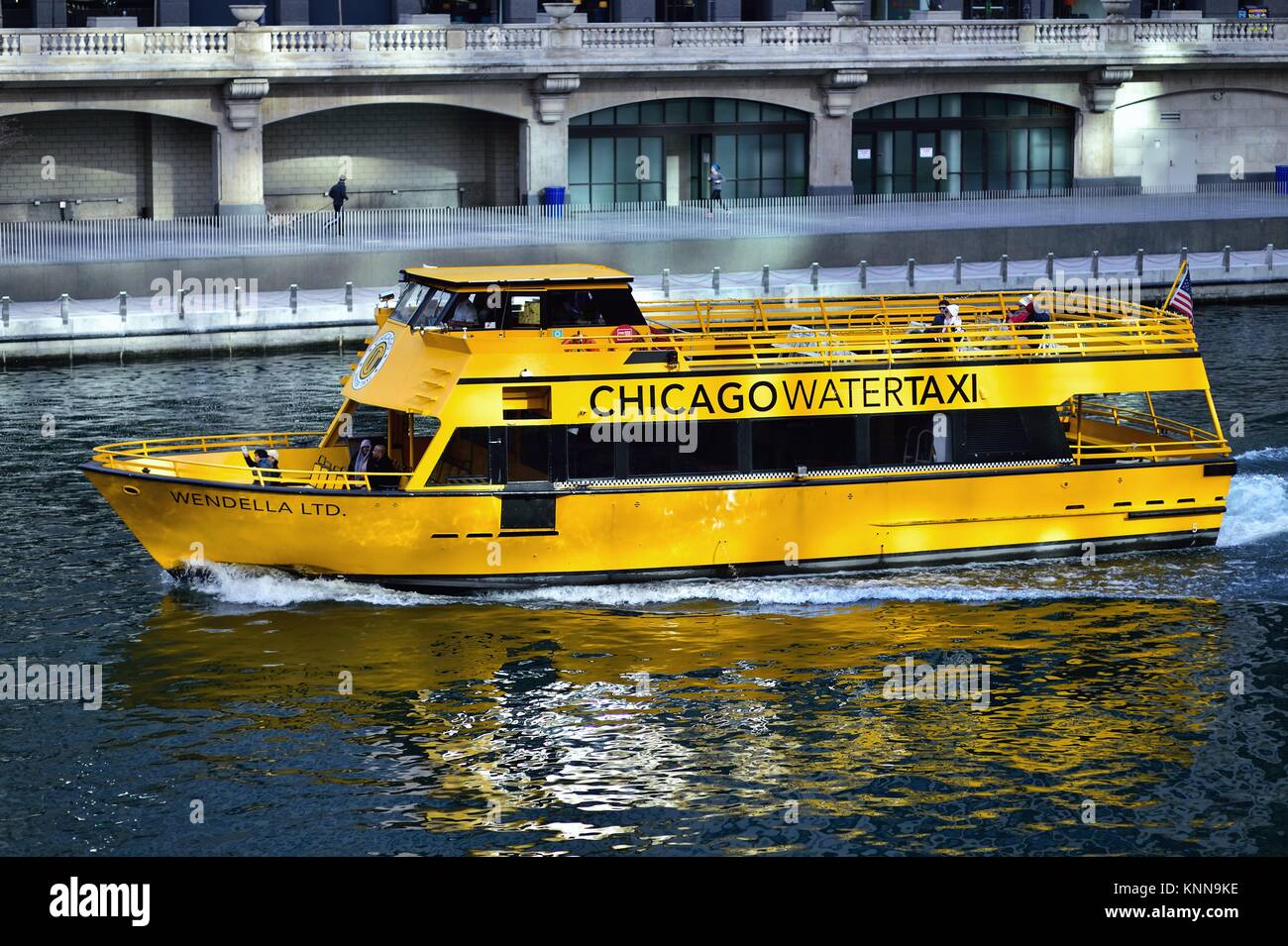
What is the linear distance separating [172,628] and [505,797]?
7469mm

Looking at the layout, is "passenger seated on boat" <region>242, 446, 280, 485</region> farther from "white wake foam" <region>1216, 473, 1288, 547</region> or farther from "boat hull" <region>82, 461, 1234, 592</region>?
"white wake foam" <region>1216, 473, 1288, 547</region>

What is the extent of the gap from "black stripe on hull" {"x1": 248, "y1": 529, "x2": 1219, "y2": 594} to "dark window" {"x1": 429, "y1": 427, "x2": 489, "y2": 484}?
4.64ft

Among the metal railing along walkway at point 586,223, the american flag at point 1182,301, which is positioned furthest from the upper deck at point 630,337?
the metal railing along walkway at point 586,223

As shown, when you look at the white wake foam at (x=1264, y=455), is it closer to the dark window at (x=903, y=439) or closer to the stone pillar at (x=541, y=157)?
the dark window at (x=903, y=439)

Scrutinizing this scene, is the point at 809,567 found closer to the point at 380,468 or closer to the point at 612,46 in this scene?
the point at 380,468

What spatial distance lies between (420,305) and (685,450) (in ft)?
14.6

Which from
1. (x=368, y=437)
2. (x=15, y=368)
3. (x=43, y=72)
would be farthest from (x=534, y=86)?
(x=368, y=437)

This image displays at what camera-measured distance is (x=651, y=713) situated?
2411cm

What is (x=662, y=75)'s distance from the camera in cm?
6825

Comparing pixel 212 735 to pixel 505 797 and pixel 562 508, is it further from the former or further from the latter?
pixel 562 508

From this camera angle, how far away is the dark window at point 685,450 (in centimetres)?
2802

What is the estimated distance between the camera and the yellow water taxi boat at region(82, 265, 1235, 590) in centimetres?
2747

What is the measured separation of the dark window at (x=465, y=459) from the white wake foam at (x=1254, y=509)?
11.9m
